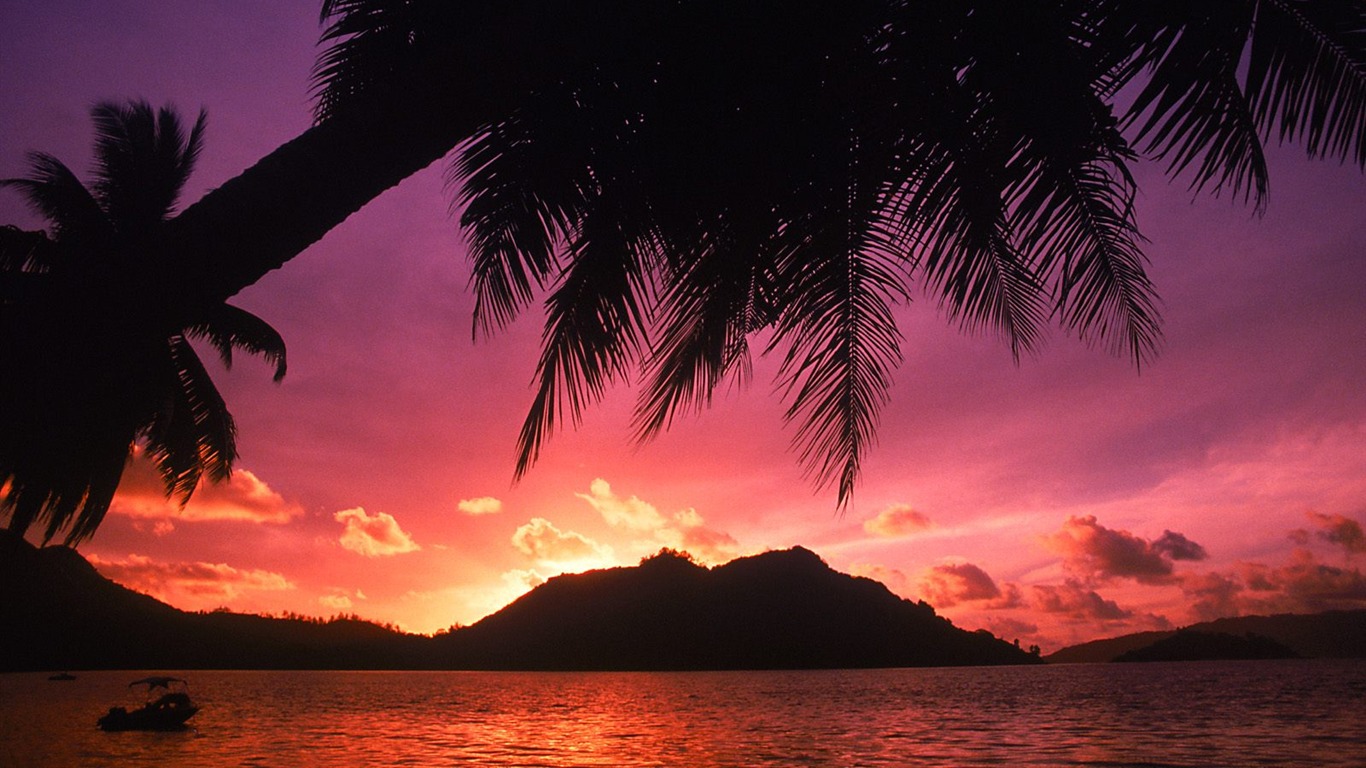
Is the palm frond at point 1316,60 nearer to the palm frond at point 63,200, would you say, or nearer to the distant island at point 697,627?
the palm frond at point 63,200

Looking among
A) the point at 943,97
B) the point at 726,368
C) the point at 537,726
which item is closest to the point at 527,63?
the point at 943,97

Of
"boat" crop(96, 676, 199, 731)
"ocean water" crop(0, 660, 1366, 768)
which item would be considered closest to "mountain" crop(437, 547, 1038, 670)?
"ocean water" crop(0, 660, 1366, 768)

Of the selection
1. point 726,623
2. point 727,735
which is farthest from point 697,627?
point 727,735

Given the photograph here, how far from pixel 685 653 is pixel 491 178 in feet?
586

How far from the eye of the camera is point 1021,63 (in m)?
2.56

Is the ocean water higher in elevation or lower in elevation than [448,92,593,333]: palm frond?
lower

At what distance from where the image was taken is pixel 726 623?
172m

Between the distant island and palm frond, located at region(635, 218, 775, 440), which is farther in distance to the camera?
the distant island

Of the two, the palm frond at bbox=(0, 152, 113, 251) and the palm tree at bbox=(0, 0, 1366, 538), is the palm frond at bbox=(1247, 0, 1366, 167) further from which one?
the palm frond at bbox=(0, 152, 113, 251)

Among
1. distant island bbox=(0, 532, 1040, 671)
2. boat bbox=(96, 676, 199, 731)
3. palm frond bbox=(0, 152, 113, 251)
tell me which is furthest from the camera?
distant island bbox=(0, 532, 1040, 671)

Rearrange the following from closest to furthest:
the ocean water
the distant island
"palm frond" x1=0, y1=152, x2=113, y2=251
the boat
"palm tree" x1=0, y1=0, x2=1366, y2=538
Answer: "palm tree" x1=0, y1=0, x2=1366, y2=538 → "palm frond" x1=0, y1=152, x2=113, y2=251 → the ocean water → the boat → the distant island

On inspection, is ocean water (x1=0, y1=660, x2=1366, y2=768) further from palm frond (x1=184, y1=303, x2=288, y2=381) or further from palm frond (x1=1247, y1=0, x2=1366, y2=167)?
palm frond (x1=1247, y1=0, x2=1366, y2=167)

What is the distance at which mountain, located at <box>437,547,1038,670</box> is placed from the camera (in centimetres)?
16600

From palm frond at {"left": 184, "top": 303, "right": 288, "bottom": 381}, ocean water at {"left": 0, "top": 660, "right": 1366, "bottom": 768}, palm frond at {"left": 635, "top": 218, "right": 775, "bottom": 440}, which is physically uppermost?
palm frond at {"left": 184, "top": 303, "right": 288, "bottom": 381}
